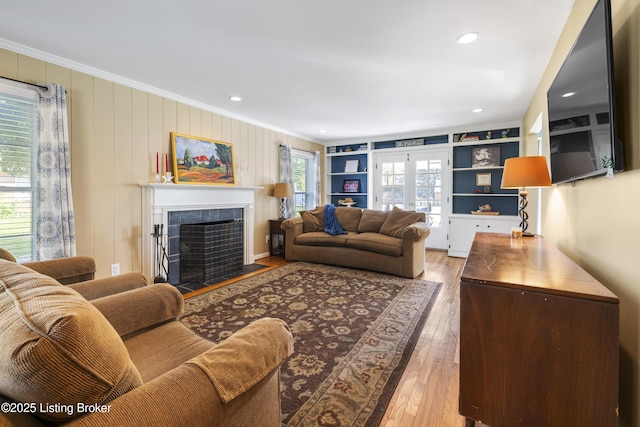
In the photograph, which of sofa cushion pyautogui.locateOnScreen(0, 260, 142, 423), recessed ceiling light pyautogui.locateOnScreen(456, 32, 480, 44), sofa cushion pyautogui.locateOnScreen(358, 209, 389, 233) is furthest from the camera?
sofa cushion pyautogui.locateOnScreen(358, 209, 389, 233)

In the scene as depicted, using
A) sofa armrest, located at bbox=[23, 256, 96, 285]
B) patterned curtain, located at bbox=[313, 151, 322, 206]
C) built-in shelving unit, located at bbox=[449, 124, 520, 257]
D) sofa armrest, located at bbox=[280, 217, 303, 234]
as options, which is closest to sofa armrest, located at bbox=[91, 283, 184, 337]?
sofa armrest, located at bbox=[23, 256, 96, 285]

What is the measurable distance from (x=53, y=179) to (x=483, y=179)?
19.9 feet

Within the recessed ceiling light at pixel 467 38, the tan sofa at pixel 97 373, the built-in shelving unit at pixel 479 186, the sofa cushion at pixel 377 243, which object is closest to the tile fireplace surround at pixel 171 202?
the sofa cushion at pixel 377 243

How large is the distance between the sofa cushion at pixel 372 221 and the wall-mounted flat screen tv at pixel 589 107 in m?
2.78

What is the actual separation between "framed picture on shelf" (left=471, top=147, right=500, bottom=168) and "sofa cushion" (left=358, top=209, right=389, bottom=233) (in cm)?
218

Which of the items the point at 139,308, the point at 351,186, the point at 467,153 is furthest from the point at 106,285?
the point at 467,153

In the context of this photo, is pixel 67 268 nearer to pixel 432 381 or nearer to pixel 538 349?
pixel 432 381

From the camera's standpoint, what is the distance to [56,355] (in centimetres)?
53

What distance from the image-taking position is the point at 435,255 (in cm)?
534

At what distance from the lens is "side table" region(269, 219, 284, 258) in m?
5.10

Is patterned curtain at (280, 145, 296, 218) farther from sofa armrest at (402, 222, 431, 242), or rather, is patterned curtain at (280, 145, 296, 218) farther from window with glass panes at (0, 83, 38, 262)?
window with glass panes at (0, 83, 38, 262)

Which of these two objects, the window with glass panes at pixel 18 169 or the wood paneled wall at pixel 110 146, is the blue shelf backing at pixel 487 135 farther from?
the window with glass panes at pixel 18 169

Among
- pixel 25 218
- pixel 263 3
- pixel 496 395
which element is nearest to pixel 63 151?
pixel 25 218

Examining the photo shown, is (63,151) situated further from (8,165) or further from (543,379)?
(543,379)
